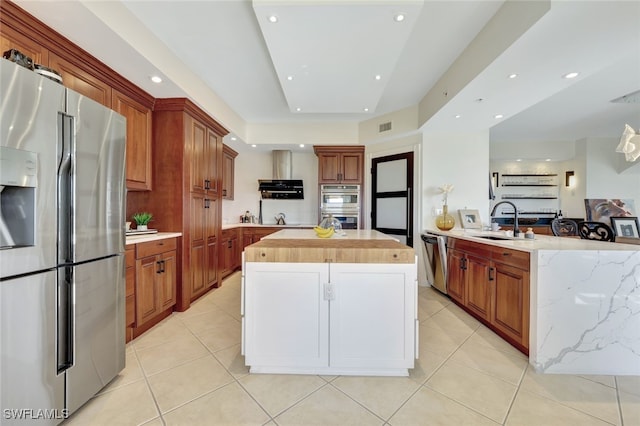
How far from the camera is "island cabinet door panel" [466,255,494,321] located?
8.10 feet

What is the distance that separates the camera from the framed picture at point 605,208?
5.16 metres

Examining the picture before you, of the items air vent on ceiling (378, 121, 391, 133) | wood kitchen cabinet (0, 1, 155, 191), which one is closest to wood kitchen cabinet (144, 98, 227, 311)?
wood kitchen cabinet (0, 1, 155, 191)

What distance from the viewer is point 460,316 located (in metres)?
2.79

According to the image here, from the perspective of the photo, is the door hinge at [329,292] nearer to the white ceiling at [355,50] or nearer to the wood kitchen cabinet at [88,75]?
the white ceiling at [355,50]

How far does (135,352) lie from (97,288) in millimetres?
908

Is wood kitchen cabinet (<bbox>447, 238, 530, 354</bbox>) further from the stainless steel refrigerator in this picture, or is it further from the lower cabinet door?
the stainless steel refrigerator

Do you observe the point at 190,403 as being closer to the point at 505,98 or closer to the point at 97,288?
the point at 97,288

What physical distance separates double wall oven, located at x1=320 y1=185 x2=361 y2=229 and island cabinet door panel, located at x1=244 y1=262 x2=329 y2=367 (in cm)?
292

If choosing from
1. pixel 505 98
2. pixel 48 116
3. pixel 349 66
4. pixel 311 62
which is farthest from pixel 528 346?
pixel 48 116

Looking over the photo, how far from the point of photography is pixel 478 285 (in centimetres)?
262

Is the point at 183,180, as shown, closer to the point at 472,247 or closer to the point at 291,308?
the point at 291,308

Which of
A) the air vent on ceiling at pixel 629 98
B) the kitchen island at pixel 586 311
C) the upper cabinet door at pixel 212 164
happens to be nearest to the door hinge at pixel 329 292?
the kitchen island at pixel 586 311

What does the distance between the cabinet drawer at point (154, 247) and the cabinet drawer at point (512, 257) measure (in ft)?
10.9

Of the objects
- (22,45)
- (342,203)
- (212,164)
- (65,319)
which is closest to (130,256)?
(65,319)
